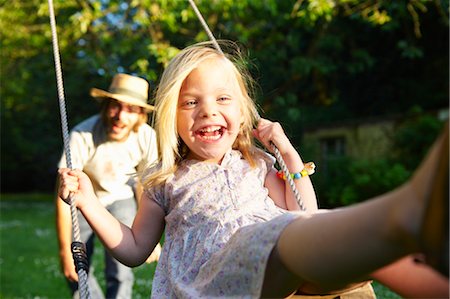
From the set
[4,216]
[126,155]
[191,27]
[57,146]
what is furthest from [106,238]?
[57,146]

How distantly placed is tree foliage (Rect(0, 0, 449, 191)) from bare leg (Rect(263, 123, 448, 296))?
4.65 meters

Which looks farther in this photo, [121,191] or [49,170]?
[49,170]

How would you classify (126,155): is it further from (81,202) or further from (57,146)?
(57,146)

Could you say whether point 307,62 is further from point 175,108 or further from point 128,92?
point 175,108

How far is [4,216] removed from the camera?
599 inches

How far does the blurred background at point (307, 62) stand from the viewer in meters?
8.80

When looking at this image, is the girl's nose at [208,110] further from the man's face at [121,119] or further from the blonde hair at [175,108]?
the man's face at [121,119]

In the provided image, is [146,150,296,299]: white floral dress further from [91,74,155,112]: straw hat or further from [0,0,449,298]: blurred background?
[0,0,449,298]: blurred background

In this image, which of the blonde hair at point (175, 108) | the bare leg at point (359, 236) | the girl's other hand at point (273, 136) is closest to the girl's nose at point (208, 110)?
the blonde hair at point (175, 108)

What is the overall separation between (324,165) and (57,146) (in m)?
11.9

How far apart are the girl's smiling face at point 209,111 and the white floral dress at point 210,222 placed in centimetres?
9

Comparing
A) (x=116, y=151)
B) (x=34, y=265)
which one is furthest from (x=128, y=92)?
(x=34, y=265)

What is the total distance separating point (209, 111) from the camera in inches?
92.9

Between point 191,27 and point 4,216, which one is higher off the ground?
point 191,27
